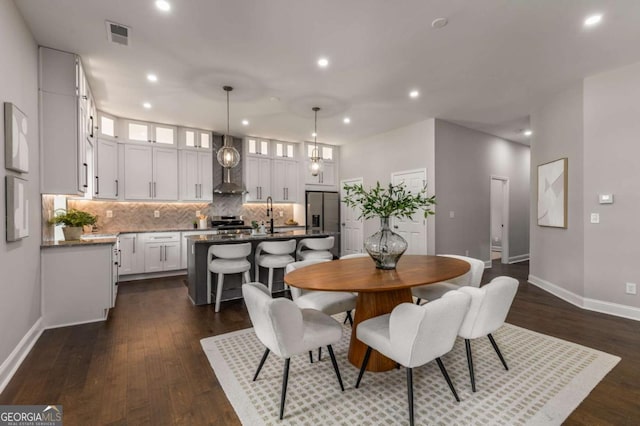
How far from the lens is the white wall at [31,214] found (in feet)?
7.35

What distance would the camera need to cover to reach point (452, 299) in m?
1.73

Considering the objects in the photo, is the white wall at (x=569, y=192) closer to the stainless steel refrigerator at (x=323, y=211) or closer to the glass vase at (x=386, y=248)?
the glass vase at (x=386, y=248)

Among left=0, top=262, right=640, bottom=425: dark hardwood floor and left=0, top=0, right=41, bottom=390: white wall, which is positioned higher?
left=0, top=0, right=41, bottom=390: white wall

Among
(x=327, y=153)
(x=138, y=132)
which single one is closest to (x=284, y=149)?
(x=327, y=153)

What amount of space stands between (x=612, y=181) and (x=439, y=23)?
9.49ft

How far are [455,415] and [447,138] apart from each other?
4891 mm

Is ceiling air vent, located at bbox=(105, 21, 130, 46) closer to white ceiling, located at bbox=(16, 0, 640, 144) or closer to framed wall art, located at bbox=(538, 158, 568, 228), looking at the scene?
white ceiling, located at bbox=(16, 0, 640, 144)

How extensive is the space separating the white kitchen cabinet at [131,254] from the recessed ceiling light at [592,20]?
6600mm

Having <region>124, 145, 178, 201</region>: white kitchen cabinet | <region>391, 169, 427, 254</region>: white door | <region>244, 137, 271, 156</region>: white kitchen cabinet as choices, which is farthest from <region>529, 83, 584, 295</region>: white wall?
<region>124, 145, 178, 201</region>: white kitchen cabinet

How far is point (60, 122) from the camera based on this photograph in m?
3.25

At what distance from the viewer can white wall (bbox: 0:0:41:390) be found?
2.24 m

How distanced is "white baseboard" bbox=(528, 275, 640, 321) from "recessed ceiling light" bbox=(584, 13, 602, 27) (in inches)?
121

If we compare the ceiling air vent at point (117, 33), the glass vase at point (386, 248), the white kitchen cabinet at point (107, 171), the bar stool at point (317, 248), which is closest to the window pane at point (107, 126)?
the white kitchen cabinet at point (107, 171)

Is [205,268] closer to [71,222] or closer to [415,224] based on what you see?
[71,222]
